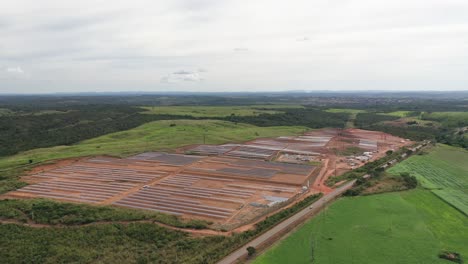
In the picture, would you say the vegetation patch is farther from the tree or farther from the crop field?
the crop field

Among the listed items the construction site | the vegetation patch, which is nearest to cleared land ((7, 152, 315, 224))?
the construction site

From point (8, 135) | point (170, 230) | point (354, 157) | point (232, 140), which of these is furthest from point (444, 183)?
point (8, 135)

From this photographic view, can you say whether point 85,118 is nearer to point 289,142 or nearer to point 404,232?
point 289,142

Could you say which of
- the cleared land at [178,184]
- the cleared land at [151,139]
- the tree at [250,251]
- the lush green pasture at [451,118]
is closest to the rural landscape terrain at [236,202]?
the tree at [250,251]

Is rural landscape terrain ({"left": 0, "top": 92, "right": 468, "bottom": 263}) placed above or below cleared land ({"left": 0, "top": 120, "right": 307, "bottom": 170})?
below

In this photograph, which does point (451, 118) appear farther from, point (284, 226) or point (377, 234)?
point (284, 226)

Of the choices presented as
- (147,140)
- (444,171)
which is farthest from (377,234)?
(147,140)

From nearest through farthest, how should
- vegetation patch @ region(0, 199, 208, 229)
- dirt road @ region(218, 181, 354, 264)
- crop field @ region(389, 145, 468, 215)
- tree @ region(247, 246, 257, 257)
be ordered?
dirt road @ region(218, 181, 354, 264) < tree @ region(247, 246, 257, 257) < vegetation patch @ region(0, 199, 208, 229) < crop field @ region(389, 145, 468, 215)
